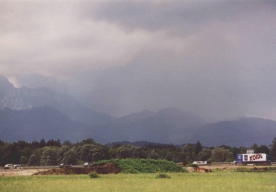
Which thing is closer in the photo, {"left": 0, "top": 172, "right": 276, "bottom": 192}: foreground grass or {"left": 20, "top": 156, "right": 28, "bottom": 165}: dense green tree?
{"left": 0, "top": 172, "right": 276, "bottom": 192}: foreground grass

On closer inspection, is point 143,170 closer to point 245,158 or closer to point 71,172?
point 71,172

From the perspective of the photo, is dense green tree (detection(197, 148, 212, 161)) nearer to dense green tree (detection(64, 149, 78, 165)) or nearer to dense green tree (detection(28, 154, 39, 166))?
dense green tree (detection(64, 149, 78, 165))

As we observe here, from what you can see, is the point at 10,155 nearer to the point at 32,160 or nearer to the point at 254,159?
the point at 32,160

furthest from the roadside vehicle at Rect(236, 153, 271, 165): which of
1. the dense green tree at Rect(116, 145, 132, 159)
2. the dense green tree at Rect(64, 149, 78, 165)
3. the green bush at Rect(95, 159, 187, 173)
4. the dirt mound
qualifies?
the dirt mound

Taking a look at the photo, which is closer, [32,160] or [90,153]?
[90,153]

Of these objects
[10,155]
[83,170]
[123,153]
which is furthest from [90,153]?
[83,170]

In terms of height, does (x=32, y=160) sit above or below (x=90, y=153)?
below

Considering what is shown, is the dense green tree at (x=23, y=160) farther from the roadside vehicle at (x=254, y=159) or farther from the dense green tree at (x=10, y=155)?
the roadside vehicle at (x=254, y=159)

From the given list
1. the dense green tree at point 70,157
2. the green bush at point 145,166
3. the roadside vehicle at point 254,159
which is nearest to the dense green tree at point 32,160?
the dense green tree at point 70,157

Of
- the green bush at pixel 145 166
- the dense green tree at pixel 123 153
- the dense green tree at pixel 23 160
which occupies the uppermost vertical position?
the dense green tree at pixel 123 153

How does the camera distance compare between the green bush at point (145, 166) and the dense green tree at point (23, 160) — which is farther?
the dense green tree at point (23, 160)

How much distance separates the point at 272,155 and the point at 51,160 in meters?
97.1

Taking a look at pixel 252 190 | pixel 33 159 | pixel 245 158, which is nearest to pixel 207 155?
pixel 245 158

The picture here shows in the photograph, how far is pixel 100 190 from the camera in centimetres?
3138
